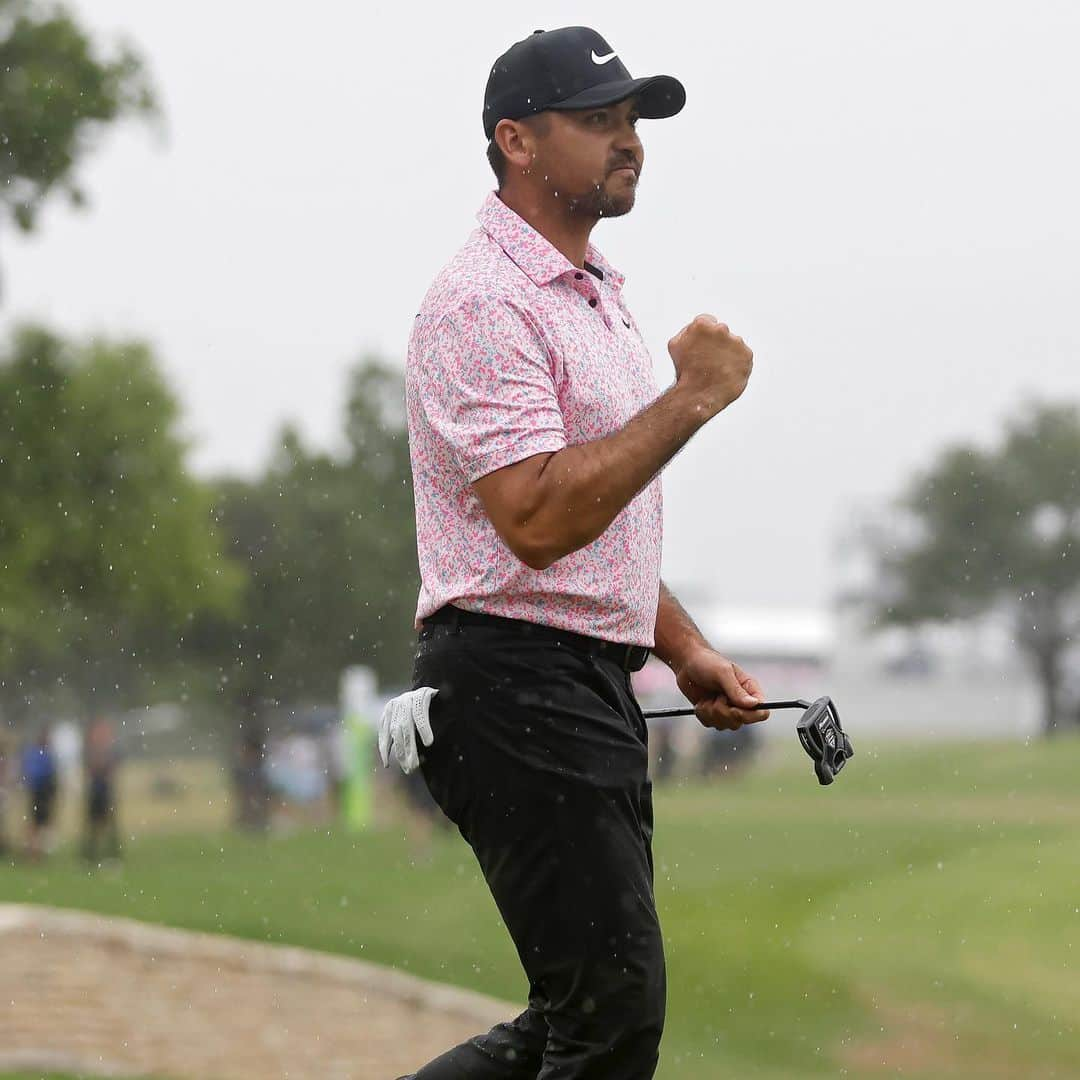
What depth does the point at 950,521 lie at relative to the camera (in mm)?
64438

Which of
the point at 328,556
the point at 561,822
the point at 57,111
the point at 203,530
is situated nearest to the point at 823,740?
the point at 561,822

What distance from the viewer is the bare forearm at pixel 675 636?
3.39 m

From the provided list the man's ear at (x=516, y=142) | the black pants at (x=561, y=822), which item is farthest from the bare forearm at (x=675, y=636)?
the man's ear at (x=516, y=142)

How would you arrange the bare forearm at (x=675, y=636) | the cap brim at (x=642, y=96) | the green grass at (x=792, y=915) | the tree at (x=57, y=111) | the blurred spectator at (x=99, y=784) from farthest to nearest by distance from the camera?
the blurred spectator at (x=99, y=784) → the tree at (x=57, y=111) → the green grass at (x=792, y=915) → the bare forearm at (x=675, y=636) → the cap brim at (x=642, y=96)

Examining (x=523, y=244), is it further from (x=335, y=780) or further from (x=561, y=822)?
(x=335, y=780)

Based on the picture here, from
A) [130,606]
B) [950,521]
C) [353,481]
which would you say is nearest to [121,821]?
[130,606]

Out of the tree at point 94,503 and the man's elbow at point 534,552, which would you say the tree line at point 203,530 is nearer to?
the tree at point 94,503

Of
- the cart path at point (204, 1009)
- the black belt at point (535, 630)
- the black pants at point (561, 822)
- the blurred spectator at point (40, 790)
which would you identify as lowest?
the blurred spectator at point (40, 790)

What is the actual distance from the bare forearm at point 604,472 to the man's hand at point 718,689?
23.3 inches

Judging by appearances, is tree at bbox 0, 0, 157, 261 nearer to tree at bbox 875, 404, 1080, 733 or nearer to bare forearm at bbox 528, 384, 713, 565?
bare forearm at bbox 528, 384, 713, 565

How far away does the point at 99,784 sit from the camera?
69.5 ft

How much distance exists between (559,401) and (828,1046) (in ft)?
33.9

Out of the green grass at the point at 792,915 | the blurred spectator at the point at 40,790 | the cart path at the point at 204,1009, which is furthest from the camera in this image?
the blurred spectator at the point at 40,790

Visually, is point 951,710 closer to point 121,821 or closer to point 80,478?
point 121,821
